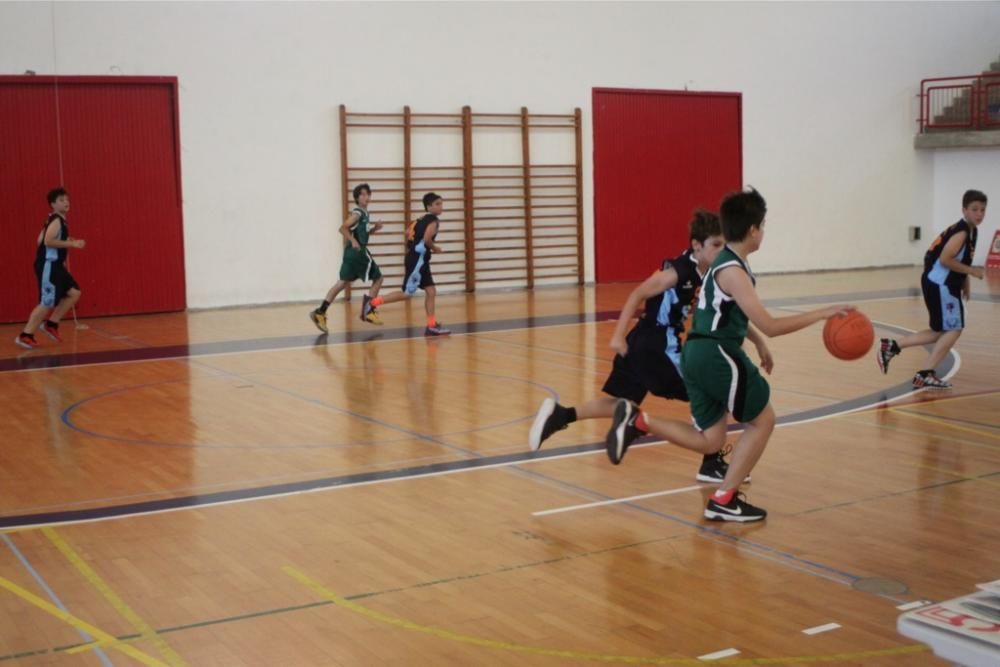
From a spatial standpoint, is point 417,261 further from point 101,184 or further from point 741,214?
point 741,214

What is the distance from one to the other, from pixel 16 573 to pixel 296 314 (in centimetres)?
1036

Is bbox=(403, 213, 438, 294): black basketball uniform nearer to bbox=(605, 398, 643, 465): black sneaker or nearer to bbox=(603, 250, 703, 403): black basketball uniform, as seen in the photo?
bbox=(603, 250, 703, 403): black basketball uniform

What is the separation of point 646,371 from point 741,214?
125cm

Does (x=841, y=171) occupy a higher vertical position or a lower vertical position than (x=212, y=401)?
higher

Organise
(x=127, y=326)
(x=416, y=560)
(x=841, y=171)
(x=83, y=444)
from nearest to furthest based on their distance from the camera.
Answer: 1. (x=416, y=560)
2. (x=83, y=444)
3. (x=127, y=326)
4. (x=841, y=171)

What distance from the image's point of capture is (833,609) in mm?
4191

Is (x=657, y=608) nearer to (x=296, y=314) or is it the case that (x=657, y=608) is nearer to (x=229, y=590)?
(x=229, y=590)

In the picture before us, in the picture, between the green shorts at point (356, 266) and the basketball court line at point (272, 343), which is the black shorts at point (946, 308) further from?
the green shorts at point (356, 266)

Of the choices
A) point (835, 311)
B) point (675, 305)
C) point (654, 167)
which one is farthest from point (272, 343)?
point (654, 167)

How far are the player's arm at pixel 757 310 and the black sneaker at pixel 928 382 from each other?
159 inches

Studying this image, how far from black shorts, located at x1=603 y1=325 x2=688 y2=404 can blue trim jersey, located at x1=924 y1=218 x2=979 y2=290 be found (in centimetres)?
357

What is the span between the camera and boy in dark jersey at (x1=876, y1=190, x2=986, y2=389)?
8664 mm

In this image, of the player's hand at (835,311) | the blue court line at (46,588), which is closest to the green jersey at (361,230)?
the blue court line at (46,588)

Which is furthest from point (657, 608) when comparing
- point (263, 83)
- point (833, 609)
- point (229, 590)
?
point (263, 83)
